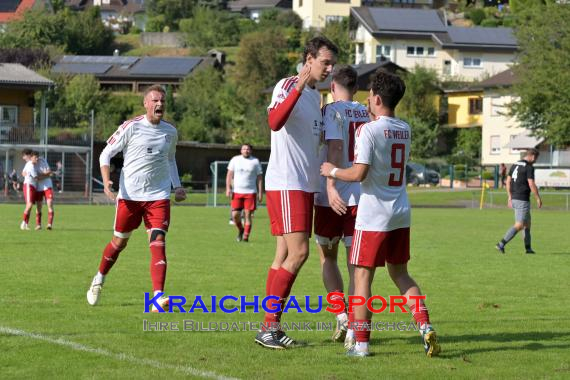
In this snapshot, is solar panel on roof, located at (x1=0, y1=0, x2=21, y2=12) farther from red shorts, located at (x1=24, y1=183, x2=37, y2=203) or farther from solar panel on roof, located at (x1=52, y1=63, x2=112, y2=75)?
red shorts, located at (x1=24, y1=183, x2=37, y2=203)

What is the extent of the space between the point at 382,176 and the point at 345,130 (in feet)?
2.97

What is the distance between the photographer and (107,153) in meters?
11.7

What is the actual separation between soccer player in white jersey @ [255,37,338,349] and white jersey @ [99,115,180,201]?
2.77m

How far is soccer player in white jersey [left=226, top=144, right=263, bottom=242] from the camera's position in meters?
23.6

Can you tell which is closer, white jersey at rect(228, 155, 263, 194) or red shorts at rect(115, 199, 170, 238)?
red shorts at rect(115, 199, 170, 238)

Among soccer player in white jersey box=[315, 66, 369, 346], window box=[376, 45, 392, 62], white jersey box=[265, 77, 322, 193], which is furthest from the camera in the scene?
window box=[376, 45, 392, 62]

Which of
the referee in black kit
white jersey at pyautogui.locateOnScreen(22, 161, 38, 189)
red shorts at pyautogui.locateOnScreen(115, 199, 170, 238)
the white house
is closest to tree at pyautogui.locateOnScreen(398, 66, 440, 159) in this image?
the white house

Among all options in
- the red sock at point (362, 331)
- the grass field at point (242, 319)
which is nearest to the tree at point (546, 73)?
the grass field at point (242, 319)

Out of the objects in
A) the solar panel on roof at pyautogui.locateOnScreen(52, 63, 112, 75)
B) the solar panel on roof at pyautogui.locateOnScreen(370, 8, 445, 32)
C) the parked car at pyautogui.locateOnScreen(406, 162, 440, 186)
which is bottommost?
the parked car at pyautogui.locateOnScreen(406, 162, 440, 186)

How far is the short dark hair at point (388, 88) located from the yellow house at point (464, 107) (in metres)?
82.7

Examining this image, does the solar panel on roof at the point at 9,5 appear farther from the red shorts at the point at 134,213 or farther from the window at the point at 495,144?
the red shorts at the point at 134,213

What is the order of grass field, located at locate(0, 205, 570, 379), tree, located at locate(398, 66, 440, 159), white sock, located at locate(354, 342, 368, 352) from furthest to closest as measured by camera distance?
tree, located at locate(398, 66, 440, 159) < white sock, located at locate(354, 342, 368, 352) < grass field, located at locate(0, 205, 570, 379)

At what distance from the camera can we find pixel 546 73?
214ft

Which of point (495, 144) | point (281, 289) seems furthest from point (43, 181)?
point (495, 144)
